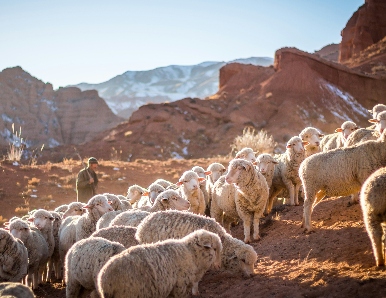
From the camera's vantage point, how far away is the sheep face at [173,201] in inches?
329

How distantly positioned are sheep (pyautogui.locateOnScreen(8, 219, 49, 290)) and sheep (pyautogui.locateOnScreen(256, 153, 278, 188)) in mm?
5336

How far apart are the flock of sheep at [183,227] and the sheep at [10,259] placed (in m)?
0.02

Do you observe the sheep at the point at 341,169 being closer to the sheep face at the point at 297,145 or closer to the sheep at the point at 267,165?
the sheep at the point at 267,165

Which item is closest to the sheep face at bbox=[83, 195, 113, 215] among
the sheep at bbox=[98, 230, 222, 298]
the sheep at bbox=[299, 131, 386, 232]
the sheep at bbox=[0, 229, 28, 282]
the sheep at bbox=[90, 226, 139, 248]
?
the sheep at bbox=[0, 229, 28, 282]

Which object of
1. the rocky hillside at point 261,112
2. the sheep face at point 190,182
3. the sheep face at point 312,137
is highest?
the rocky hillside at point 261,112

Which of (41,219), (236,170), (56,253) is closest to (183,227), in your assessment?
(236,170)

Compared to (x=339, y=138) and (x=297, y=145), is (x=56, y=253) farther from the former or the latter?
(x=339, y=138)

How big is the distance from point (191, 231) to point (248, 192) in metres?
2.72

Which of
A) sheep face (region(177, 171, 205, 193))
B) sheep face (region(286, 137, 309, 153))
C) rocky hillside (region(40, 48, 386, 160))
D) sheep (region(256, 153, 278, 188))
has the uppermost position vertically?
rocky hillside (region(40, 48, 386, 160))

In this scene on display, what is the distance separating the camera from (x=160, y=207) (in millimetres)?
8562

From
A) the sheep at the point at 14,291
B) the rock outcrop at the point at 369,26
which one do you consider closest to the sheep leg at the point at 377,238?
the sheep at the point at 14,291

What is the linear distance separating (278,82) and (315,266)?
130 ft

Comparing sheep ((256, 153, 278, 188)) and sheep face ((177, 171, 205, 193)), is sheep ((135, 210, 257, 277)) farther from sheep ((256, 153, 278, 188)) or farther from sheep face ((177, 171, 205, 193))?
sheep ((256, 153, 278, 188))

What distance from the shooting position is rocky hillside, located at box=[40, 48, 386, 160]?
37.3 meters
